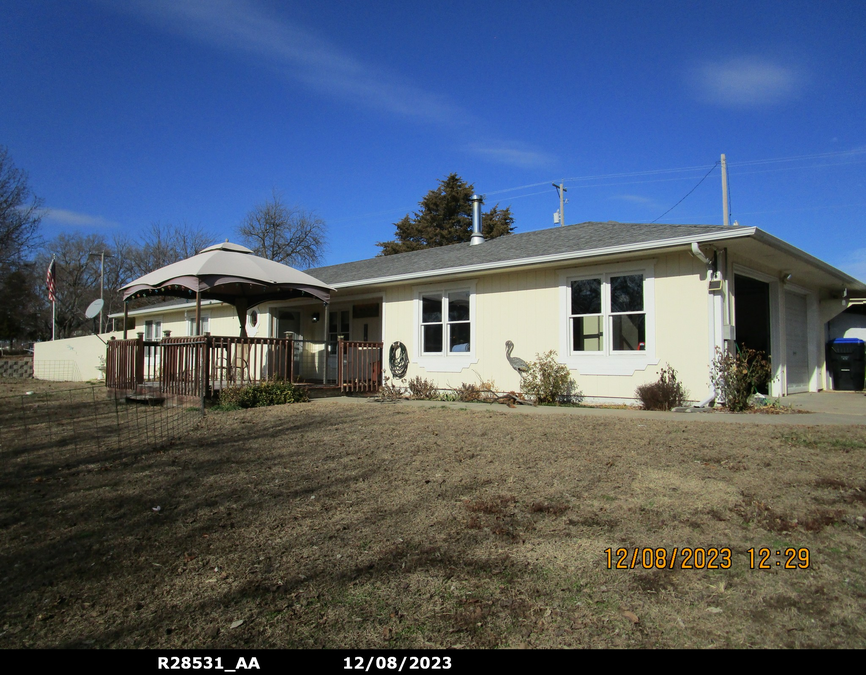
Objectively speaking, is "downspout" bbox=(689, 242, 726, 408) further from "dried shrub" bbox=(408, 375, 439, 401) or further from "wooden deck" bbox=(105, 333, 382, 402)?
"wooden deck" bbox=(105, 333, 382, 402)

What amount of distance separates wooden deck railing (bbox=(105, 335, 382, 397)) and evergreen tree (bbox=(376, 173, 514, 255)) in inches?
895

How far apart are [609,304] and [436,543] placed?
24.4 ft

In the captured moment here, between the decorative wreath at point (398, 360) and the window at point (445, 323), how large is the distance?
50 centimetres

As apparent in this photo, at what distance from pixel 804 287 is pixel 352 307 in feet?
37.4

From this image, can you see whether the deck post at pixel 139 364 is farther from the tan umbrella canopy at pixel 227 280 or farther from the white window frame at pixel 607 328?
the white window frame at pixel 607 328

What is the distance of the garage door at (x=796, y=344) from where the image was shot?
11.8 meters

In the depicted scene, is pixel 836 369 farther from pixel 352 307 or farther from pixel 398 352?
pixel 352 307

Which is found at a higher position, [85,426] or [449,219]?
[449,219]

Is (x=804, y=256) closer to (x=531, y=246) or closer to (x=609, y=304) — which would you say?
(x=609, y=304)

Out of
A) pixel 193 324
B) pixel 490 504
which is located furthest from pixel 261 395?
pixel 193 324

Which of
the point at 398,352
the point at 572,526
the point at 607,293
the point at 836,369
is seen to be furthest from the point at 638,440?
the point at 836,369

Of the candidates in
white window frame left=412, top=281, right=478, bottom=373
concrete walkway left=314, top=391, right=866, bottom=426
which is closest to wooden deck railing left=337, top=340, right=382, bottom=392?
white window frame left=412, top=281, right=478, bottom=373

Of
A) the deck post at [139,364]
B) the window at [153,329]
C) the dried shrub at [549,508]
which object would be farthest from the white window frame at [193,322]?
the dried shrub at [549,508]

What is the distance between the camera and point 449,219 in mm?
36469
